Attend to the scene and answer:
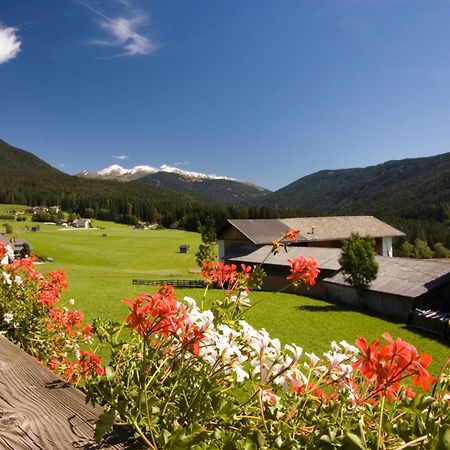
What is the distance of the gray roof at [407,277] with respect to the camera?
82.2ft

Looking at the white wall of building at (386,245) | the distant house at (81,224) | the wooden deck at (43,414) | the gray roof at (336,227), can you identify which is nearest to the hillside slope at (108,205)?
the distant house at (81,224)

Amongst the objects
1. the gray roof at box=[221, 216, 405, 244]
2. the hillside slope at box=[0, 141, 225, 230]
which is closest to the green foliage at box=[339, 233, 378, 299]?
the gray roof at box=[221, 216, 405, 244]

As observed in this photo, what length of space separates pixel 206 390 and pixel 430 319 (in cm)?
2470

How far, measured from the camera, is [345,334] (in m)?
20.5

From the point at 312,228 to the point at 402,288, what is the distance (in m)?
20.4

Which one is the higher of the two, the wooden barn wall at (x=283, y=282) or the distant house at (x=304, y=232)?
the distant house at (x=304, y=232)

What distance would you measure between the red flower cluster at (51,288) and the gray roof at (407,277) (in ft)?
76.9

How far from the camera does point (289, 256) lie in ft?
124

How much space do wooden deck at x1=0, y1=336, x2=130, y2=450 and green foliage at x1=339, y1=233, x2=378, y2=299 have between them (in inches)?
1135

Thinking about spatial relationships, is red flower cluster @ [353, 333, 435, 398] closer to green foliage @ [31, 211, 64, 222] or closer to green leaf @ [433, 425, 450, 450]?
green leaf @ [433, 425, 450, 450]

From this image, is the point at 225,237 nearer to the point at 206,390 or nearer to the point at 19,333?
the point at 19,333

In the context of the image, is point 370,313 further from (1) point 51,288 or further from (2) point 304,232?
(1) point 51,288

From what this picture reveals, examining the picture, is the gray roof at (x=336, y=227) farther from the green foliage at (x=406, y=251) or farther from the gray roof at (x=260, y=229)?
the green foliage at (x=406, y=251)

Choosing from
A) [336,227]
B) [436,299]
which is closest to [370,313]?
[436,299]
